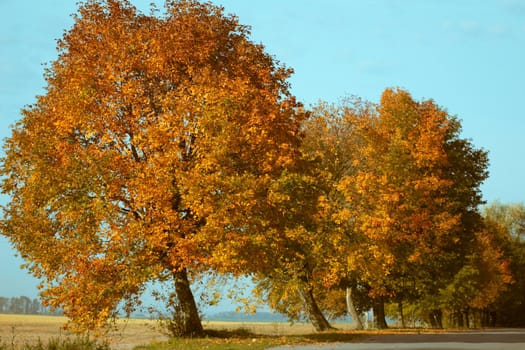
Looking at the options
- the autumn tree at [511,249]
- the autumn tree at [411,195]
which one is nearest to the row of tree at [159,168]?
the autumn tree at [411,195]

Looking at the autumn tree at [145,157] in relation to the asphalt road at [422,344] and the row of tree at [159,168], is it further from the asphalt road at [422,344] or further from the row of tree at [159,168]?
the asphalt road at [422,344]

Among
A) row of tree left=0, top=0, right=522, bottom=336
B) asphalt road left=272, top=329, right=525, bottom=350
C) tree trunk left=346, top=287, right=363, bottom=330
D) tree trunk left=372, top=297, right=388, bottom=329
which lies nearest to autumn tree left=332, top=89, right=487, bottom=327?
tree trunk left=372, top=297, right=388, bottom=329

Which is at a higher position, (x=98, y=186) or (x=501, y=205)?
(x=501, y=205)

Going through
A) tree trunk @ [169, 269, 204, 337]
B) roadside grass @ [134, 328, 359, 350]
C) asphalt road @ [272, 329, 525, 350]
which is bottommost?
asphalt road @ [272, 329, 525, 350]

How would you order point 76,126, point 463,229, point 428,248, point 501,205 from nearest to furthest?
point 76,126 → point 428,248 → point 463,229 → point 501,205

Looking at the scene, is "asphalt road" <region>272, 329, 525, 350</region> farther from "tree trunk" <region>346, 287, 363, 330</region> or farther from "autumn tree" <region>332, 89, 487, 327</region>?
"tree trunk" <region>346, 287, 363, 330</region>

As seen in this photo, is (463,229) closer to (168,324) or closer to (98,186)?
(168,324)

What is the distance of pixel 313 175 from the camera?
33.2 m

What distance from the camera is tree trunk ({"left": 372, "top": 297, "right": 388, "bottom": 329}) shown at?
49844 mm

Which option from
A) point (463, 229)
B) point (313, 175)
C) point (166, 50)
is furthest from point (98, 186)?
point (463, 229)

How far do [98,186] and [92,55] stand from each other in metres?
7.36

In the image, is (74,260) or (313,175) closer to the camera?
(74,260)

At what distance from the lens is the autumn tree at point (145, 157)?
2675cm

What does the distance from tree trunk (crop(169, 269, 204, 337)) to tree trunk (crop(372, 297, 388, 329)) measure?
2244 centimetres
